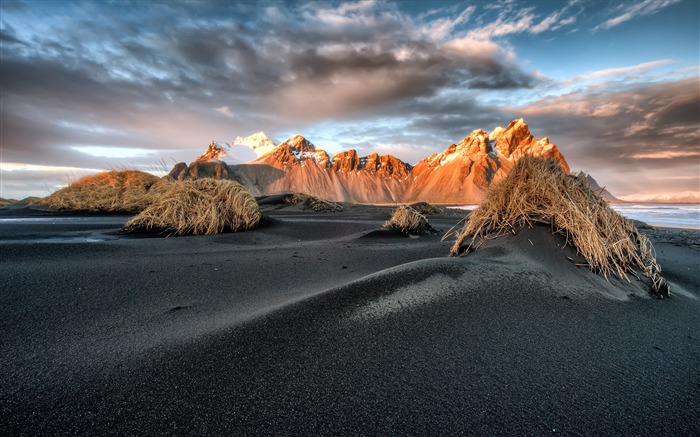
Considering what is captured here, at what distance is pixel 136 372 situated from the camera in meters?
1.03

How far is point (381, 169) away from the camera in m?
174

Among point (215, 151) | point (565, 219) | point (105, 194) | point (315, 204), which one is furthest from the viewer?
point (215, 151)

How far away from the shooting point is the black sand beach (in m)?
0.85

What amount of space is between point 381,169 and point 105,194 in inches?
6652

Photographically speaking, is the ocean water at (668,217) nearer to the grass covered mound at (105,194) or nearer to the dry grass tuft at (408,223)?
the dry grass tuft at (408,223)

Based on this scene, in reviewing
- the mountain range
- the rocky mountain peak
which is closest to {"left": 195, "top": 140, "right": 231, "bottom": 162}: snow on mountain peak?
the mountain range

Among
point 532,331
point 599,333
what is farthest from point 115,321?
point 599,333

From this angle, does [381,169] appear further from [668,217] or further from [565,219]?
[565,219]

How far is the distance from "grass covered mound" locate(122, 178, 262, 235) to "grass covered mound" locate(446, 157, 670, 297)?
11.7ft

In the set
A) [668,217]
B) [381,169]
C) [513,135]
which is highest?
[513,135]

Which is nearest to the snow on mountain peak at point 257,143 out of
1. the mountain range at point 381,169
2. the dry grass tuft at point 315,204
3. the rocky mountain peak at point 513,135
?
the mountain range at point 381,169

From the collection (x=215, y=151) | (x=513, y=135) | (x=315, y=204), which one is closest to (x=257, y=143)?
(x=215, y=151)

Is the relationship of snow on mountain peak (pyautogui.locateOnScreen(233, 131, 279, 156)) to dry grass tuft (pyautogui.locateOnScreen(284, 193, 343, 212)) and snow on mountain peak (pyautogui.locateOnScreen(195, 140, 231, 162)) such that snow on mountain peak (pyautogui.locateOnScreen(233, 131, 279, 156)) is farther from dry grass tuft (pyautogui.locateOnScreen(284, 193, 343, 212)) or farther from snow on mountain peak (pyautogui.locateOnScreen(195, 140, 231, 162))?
dry grass tuft (pyautogui.locateOnScreen(284, 193, 343, 212))

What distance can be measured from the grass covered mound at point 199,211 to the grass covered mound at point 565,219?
3.56 metres
